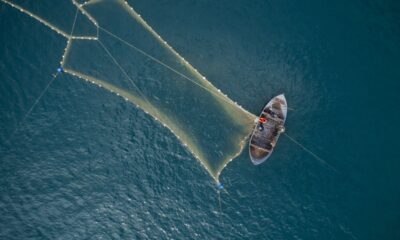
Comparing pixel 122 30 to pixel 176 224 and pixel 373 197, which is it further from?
pixel 373 197

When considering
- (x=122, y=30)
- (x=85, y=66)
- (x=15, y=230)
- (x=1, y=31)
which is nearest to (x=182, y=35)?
(x=122, y=30)

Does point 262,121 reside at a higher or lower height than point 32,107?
lower

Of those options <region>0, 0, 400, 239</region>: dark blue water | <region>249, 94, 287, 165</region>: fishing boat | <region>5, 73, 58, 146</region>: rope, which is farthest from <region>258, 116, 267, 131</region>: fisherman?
<region>5, 73, 58, 146</region>: rope

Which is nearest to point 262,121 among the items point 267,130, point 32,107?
point 267,130

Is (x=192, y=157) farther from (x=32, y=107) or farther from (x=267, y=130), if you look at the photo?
(x=32, y=107)

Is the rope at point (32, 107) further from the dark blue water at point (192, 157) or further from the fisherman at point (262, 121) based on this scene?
the fisherman at point (262, 121)

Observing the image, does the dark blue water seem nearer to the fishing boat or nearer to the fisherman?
the fishing boat
